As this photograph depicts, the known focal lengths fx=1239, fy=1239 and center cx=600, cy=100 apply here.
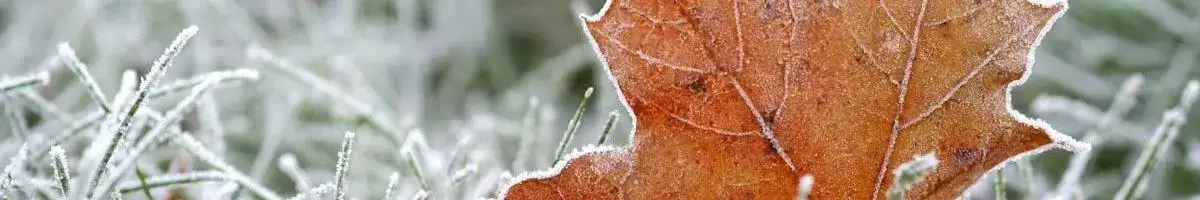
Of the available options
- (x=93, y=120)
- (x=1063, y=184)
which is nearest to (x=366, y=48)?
(x=93, y=120)

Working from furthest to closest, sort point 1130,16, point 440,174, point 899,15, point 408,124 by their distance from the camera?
point 1130,16 < point 408,124 < point 440,174 < point 899,15

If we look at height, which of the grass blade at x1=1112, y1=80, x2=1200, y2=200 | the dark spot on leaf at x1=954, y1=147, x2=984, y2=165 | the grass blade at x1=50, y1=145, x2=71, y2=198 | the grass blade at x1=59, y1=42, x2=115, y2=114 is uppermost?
the grass blade at x1=59, y1=42, x2=115, y2=114

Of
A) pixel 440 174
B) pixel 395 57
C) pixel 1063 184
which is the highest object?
pixel 395 57

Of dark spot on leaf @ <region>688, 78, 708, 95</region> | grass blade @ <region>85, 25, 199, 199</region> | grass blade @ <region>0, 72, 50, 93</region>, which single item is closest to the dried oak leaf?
dark spot on leaf @ <region>688, 78, 708, 95</region>

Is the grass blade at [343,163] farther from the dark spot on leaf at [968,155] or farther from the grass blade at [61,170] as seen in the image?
the dark spot on leaf at [968,155]

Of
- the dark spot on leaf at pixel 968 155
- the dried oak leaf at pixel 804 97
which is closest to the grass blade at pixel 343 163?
the dried oak leaf at pixel 804 97

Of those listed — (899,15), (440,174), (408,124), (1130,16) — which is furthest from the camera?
(1130,16)

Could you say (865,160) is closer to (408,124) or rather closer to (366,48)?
(408,124)

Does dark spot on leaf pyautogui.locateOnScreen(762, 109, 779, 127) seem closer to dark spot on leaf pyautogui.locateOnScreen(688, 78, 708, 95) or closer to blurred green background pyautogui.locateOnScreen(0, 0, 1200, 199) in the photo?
dark spot on leaf pyautogui.locateOnScreen(688, 78, 708, 95)
